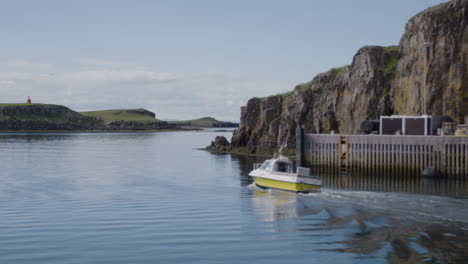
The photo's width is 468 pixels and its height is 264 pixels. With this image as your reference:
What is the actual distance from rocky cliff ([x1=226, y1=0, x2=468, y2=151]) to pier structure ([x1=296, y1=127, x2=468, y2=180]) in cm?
1541

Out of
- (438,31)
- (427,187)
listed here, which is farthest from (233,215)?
(438,31)

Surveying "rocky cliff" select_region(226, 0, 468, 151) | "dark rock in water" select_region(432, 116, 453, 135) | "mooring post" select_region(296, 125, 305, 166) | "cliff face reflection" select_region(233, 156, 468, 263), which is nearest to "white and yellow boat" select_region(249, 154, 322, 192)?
"cliff face reflection" select_region(233, 156, 468, 263)

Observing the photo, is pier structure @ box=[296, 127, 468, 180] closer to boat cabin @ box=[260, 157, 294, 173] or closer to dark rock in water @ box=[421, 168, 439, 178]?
dark rock in water @ box=[421, 168, 439, 178]

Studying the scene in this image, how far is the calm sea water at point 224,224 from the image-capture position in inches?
851

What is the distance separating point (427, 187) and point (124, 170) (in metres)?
39.1

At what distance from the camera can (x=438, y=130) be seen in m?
56.8

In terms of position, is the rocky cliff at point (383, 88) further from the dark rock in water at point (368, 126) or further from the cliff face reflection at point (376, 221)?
the cliff face reflection at point (376, 221)

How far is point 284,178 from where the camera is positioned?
137 feet

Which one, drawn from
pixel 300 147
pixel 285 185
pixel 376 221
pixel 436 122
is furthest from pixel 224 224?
pixel 436 122

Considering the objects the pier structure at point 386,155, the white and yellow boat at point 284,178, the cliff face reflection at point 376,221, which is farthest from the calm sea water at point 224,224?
the pier structure at point 386,155

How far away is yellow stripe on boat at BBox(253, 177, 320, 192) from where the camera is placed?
3997 cm

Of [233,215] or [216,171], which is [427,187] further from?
[216,171]

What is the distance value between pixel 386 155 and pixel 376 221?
27.3m

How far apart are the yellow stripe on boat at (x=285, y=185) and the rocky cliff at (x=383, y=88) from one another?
107ft
